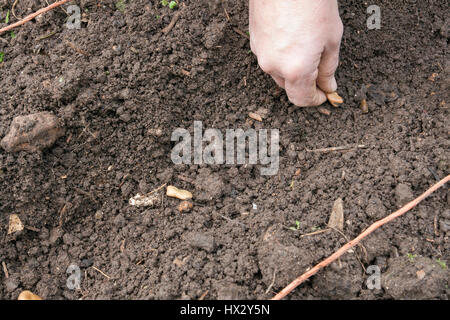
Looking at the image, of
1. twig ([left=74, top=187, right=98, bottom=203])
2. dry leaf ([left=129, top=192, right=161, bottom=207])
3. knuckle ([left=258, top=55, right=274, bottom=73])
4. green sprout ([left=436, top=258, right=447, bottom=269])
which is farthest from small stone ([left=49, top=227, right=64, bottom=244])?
green sprout ([left=436, top=258, right=447, bottom=269])

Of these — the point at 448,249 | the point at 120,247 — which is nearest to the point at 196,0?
the point at 120,247

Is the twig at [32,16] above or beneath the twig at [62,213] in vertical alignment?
above

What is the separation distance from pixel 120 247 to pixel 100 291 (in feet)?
0.67

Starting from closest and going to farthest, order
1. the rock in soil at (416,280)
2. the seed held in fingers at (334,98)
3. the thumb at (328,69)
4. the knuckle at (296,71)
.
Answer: the rock in soil at (416,280), the knuckle at (296,71), the thumb at (328,69), the seed held in fingers at (334,98)

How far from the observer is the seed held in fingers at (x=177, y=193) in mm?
1950

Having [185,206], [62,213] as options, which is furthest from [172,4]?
[62,213]

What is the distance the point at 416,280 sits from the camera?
1629mm

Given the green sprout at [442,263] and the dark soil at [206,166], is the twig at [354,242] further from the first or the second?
the green sprout at [442,263]

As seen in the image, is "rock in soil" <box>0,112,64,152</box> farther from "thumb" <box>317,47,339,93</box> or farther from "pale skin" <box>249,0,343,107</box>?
"thumb" <box>317,47,339,93</box>

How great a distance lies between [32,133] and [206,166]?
0.76 metres

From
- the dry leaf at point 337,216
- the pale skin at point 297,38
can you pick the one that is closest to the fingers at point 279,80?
the pale skin at point 297,38

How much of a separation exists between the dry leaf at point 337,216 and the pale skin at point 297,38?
1.60ft

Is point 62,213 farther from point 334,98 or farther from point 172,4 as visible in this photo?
point 334,98
